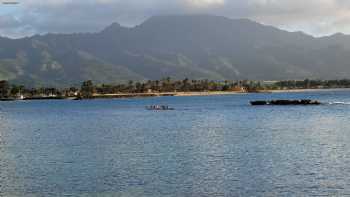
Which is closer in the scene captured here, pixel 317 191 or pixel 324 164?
pixel 317 191

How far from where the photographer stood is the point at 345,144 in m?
69.8

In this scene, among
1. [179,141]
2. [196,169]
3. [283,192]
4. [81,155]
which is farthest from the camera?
[179,141]

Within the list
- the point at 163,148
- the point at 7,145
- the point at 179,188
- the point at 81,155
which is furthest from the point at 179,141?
the point at 179,188

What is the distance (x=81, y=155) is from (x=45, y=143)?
17115mm

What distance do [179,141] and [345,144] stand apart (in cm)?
2107

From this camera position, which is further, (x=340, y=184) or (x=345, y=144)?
(x=345, y=144)

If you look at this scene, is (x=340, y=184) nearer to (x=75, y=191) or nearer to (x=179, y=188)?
(x=179, y=188)

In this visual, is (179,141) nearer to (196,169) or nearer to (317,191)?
(196,169)

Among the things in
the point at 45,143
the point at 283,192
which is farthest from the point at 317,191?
the point at 45,143

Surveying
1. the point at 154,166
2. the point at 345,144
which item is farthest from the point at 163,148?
the point at 345,144

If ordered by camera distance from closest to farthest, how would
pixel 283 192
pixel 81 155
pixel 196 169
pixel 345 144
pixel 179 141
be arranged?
pixel 283 192, pixel 196 169, pixel 81 155, pixel 345 144, pixel 179 141

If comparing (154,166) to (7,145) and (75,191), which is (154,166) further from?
(7,145)

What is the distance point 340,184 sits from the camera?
44406mm

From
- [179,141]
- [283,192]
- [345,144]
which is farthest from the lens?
[179,141]
